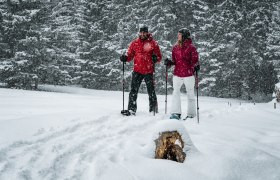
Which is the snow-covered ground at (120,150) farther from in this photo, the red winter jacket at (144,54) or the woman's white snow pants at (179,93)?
the red winter jacket at (144,54)

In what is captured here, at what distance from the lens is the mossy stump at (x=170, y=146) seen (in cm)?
445

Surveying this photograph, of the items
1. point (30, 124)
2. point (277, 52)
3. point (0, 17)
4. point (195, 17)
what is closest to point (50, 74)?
point (0, 17)

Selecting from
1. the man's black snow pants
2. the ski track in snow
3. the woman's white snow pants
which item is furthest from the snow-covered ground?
the man's black snow pants

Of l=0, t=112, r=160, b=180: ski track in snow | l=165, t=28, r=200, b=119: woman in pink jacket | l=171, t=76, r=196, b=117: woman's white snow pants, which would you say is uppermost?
l=165, t=28, r=200, b=119: woman in pink jacket

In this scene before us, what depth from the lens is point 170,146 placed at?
4.53 m

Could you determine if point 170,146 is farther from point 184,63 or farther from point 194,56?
point 194,56

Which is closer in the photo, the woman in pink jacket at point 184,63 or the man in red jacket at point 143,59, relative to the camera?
the woman in pink jacket at point 184,63

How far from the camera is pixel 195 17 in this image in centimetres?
2405

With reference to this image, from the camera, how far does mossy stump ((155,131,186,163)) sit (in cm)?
445

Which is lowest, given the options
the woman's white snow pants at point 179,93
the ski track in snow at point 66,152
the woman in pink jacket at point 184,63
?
the ski track in snow at point 66,152

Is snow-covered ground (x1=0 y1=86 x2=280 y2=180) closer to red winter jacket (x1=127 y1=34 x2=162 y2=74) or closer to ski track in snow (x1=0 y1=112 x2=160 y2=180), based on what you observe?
ski track in snow (x1=0 y1=112 x2=160 y2=180)

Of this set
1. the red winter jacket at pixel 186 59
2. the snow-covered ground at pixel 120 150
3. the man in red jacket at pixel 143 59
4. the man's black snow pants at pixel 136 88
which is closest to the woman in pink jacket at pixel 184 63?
the red winter jacket at pixel 186 59

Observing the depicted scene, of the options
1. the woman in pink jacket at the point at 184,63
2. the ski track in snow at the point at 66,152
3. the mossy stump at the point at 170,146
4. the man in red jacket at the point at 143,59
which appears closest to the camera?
the ski track in snow at the point at 66,152

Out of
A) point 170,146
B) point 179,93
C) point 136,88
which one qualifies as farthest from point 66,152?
point 179,93
